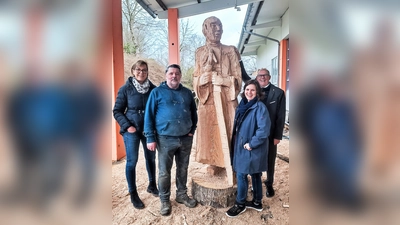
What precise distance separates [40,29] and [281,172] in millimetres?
3349

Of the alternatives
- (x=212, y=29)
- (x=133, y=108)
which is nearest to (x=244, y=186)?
(x=133, y=108)

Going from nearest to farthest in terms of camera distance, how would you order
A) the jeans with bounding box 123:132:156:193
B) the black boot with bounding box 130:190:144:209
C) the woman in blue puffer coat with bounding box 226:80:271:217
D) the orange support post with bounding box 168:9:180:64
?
the woman in blue puffer coat with bounding box 226:80:271:217, the jeans with bounding box 123:132:156:193, the black boot with bounding box 130:190:144:209, the orange support post with bounding box 168:9:180:64

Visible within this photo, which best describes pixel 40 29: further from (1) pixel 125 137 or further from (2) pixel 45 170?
(1) pixel 125 137

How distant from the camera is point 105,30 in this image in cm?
50

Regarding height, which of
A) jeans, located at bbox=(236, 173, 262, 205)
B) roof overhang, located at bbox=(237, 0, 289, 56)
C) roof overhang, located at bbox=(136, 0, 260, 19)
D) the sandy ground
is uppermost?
roof overhang, located at bbox=(237, 0, 289, 56)

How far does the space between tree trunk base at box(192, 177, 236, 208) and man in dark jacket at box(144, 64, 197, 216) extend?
326 millimetres

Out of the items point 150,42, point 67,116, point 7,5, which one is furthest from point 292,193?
point 150,42

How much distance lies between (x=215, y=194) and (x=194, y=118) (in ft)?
2.62

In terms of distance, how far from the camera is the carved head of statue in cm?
222

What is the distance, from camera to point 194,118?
229 centimetres

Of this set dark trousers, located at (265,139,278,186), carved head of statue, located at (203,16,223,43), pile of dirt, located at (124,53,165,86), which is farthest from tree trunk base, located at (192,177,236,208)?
pile of dirt, located at (124,53,165,86)

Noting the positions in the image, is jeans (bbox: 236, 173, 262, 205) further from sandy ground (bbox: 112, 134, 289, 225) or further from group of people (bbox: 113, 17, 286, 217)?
sandy ground (bbox: 112, 134, 289, 225)

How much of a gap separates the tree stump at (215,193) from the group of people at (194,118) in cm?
11

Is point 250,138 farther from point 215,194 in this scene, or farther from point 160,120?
point 160,120
